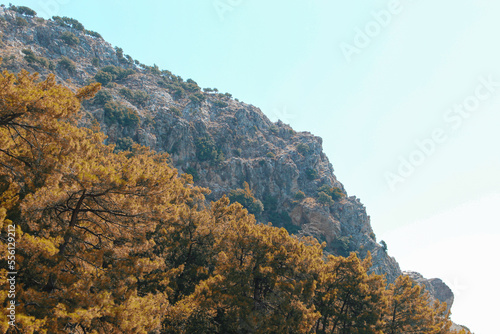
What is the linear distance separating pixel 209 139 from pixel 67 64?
149 ft

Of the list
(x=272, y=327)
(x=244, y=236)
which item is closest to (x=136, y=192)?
(x=244, y=236)

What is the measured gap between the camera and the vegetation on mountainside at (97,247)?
6.99 meters

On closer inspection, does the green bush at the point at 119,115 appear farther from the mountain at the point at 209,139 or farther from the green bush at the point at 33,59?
the green bush at the point at 33,59

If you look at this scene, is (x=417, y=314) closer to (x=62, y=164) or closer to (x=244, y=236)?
(x=244, y=236)

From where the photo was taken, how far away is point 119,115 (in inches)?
2739

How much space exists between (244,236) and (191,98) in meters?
91.4

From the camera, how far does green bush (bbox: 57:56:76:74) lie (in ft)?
252

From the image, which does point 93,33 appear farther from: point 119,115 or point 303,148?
point 303,148

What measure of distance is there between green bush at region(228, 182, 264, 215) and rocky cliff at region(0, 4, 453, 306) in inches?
30.1

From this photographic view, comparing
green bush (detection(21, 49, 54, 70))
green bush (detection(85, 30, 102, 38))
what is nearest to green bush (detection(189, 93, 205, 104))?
green bush (detection(21, 49, 54, 70))

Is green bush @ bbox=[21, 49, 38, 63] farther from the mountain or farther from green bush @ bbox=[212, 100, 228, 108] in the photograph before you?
green bush @ bbox=[212, 100, 228, 108]

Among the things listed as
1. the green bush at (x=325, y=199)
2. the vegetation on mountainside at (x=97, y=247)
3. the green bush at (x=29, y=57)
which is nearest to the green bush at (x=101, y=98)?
the green bush at (x=29, y=57)

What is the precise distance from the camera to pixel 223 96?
12412 cm

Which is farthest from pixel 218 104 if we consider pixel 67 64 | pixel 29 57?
pixel 29 57
